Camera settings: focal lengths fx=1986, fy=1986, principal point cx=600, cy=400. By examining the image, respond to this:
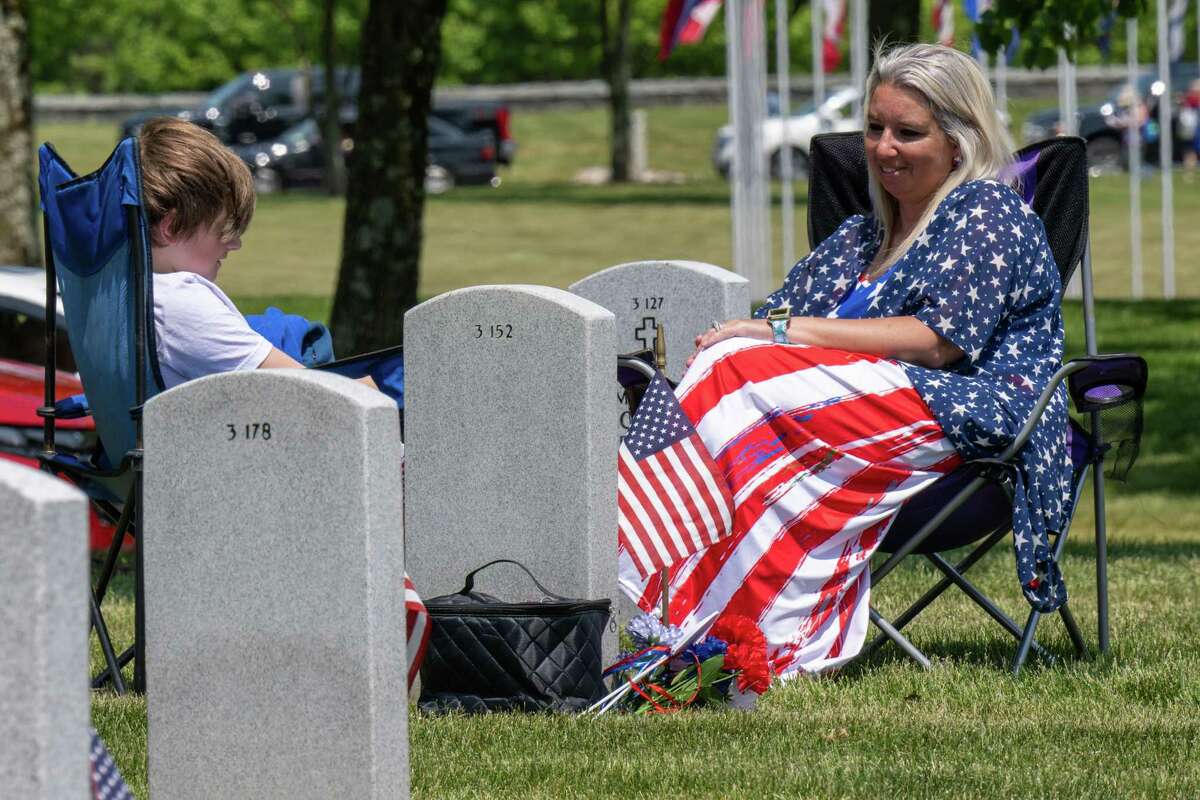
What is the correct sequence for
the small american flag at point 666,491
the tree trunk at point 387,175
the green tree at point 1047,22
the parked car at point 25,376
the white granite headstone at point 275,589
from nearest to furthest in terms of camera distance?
the white granite headstone at point 275,589
the small american flag at point 666,491
the parked car at point 25,376
the green tree at point 1047,22
the tree trunk at point 387,175

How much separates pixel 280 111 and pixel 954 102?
99.5 feet

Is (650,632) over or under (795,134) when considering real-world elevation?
under

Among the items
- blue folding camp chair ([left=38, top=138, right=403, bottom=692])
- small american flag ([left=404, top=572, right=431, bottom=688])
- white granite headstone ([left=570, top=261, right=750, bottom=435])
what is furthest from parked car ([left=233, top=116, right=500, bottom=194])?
small american flag ([left=404, top=572, right=431, bottom=688])

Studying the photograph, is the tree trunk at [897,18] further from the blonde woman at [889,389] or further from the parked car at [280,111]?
the parked car at [280,111]

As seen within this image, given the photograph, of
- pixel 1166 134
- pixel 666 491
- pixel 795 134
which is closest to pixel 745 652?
pixel 666 491

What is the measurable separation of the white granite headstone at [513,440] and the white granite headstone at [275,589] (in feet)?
3.85

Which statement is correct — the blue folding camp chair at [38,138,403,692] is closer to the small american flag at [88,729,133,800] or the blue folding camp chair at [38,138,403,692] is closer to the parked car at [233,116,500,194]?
the small american flag at [88,729,133,800]

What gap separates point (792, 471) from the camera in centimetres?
498

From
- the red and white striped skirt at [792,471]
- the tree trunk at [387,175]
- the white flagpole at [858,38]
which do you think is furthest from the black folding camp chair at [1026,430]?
the white flagpole at [858,38]

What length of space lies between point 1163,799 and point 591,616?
1.38m


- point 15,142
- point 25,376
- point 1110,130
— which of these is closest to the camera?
point 25,376

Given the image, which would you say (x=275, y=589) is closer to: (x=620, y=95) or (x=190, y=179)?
(x=190, y=179)

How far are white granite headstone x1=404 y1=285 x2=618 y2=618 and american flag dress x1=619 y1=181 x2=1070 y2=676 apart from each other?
0.85 ft

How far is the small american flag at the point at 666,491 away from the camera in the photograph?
189 inches
